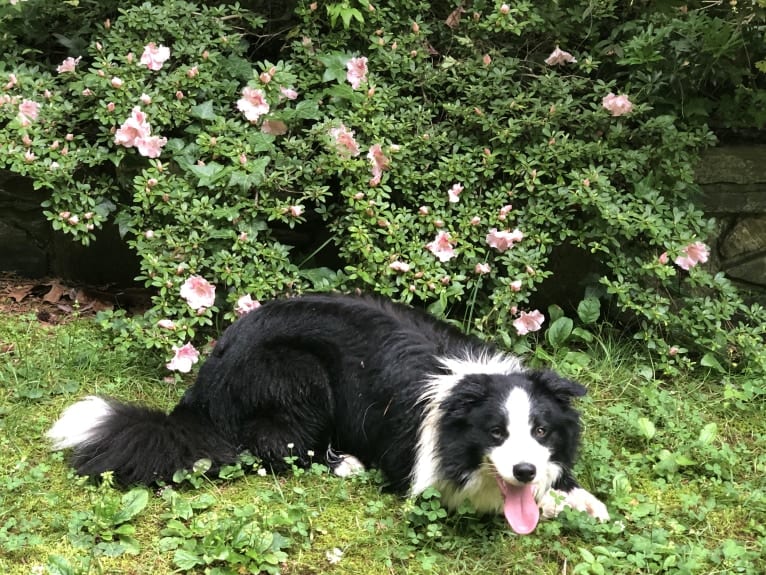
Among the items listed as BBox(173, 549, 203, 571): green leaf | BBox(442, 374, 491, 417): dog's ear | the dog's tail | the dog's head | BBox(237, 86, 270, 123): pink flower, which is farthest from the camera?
BBox(237, 86, 270, 123): pink flower

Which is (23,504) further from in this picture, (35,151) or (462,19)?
(462,19)

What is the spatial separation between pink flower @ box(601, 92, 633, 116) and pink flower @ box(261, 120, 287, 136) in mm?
1738

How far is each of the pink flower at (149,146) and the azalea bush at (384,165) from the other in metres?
0.02

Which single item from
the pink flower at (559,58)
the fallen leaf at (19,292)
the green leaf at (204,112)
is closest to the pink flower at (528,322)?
the pink flower at (559,58)

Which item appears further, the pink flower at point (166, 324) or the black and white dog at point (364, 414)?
the pink flower at point (166, 324)

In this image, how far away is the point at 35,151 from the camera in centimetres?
377

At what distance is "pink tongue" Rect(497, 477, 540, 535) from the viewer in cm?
254

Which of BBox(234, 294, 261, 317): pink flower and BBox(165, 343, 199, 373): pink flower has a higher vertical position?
BBox(234, 294, 261, 317): pink flower

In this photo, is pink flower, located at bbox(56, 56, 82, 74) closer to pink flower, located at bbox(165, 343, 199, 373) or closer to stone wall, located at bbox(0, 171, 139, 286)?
stone wall, located at bbox(0, 171, 139, 286)

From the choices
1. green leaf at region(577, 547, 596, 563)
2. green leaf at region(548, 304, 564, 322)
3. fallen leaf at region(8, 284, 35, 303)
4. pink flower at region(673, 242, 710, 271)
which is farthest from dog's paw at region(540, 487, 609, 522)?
fallen leaf at region(8, 284, 35, 303)

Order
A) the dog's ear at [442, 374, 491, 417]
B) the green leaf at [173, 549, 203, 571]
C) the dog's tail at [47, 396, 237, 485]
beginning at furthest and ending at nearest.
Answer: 1. the dog's tail at [47, 396, 237, 485]
2. the dog's ear at [442, 374, 491, 417]
3. the green leaf at [173, 549, 203, 571]

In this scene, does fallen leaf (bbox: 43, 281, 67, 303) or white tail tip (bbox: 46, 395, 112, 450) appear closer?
white tail tip (bbox: 46, 395, 112, 450)

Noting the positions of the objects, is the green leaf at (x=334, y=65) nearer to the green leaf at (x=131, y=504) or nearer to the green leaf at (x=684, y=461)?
the green leaf at (x=131, y=504)

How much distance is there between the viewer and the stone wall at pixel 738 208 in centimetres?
414
